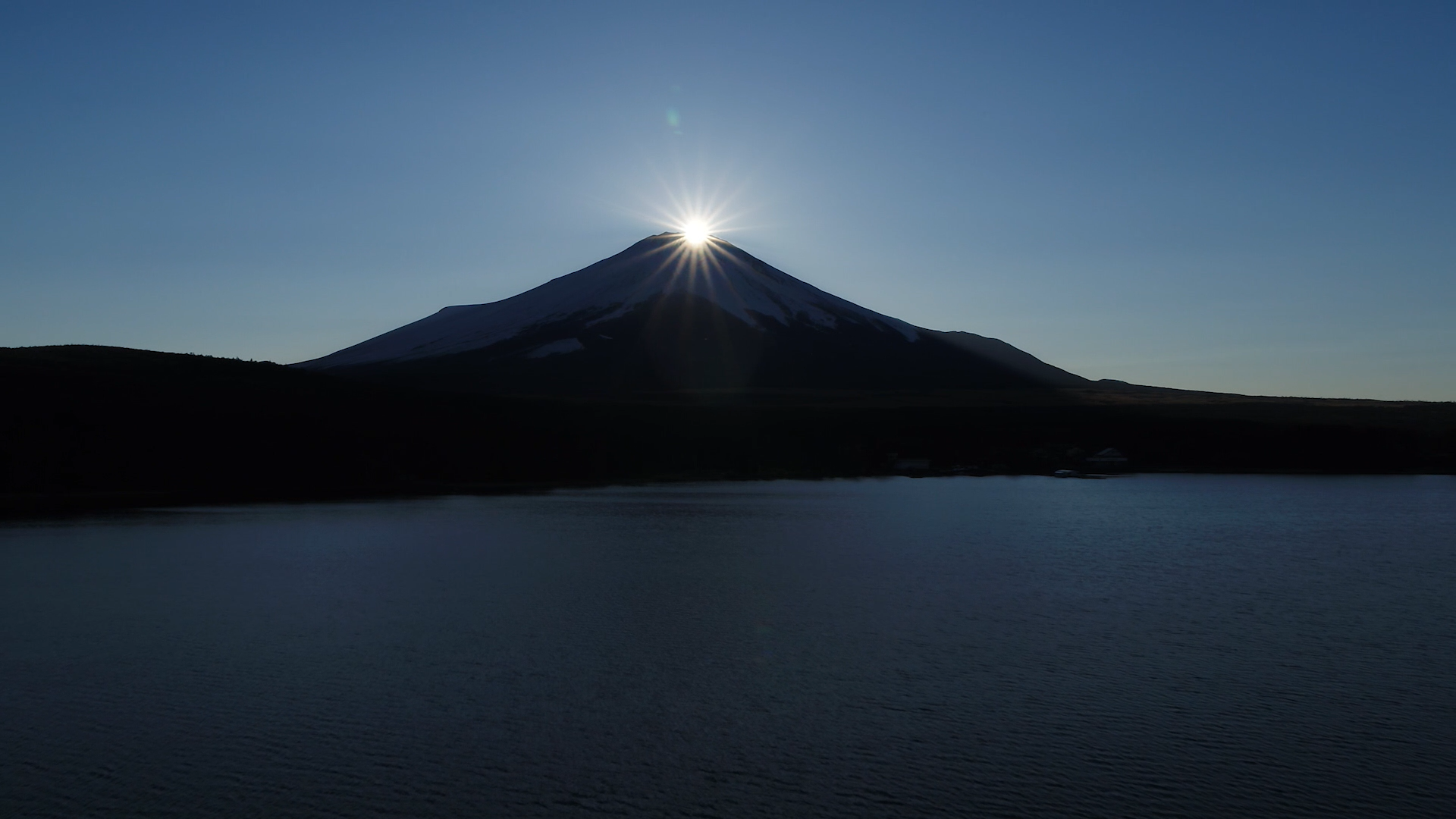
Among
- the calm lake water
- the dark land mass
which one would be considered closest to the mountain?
the dark land mass

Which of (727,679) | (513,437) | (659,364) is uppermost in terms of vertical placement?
(659,364)

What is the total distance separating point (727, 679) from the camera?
21.3 m

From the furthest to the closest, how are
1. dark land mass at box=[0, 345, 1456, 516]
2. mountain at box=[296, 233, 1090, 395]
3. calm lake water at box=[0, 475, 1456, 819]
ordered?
mountain at box=[296, 233, 1090, 395] < dark land mass at box=[0, 345, 1456, 516] < calm lake water at box=[0, 475, 1456, 819]

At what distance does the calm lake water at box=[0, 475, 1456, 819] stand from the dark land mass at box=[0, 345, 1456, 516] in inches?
1356

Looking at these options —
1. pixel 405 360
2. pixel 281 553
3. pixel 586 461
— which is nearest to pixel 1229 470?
pixel 586 461

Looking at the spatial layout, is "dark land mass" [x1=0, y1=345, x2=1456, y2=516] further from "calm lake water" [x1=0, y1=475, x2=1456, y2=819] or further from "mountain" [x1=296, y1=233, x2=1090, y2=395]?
"calm lake water" [x1=0, y1=475, x2=1456, y2=819]

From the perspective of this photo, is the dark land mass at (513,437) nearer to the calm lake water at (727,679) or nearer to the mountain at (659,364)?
the mountain at (659,364)

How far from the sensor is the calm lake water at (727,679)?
15.0 meters

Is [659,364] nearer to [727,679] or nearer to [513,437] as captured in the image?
[513,437]

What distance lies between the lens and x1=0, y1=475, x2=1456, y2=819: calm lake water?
15.0 metres

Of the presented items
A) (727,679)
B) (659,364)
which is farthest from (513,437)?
(659,364)

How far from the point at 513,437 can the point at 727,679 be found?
79.1 meters

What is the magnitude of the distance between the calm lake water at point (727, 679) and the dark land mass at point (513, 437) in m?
34.4

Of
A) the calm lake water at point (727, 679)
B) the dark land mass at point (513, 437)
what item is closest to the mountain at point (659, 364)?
the dark land mass at point (513, 437)
